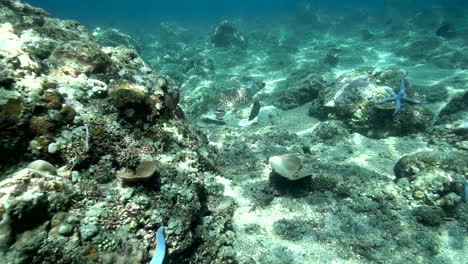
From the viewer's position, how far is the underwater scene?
364 centimetres

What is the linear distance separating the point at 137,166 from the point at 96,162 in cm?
61

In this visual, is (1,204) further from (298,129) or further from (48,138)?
(298,129)

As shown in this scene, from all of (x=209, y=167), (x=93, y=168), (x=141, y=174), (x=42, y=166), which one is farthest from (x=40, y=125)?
(x=209, y=167)

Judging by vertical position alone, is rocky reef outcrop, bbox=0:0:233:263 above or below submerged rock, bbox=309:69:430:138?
above

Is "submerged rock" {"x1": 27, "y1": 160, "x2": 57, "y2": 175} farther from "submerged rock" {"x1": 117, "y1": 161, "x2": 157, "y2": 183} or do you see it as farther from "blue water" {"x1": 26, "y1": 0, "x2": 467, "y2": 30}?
"blue water" {"x1": 26, "y1": 0, "x2": 467, "y2": 30}

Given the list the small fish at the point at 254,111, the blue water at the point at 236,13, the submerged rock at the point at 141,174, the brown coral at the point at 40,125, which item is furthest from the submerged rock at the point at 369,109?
the blue water at the point at 236,13

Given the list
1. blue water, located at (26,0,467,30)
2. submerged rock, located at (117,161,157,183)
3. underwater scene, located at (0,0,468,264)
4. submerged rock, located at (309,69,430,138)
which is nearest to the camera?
underwater scene, located at (0,0,468,264)

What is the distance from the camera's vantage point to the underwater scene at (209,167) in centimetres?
364

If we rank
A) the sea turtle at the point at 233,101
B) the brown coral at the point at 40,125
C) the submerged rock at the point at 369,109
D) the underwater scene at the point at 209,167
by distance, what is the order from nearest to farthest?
1. the underwater scene at the point at 209,167
2. the brown coral at the point at 40,125
3. the submerged rock at the point at 369,109
4. the sea turtle at the point at 233,101

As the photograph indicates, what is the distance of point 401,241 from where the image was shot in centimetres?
551

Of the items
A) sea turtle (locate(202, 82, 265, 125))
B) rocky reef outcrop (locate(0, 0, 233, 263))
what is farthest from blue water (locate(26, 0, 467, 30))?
rocky reef outcrop (locate(0, 0, 233, 263))

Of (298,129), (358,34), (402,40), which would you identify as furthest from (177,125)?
(358,34)

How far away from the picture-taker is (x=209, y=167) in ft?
20.5

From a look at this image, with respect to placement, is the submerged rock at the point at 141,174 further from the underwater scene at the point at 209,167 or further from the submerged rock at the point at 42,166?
the submerged rock at the point at 42,166
